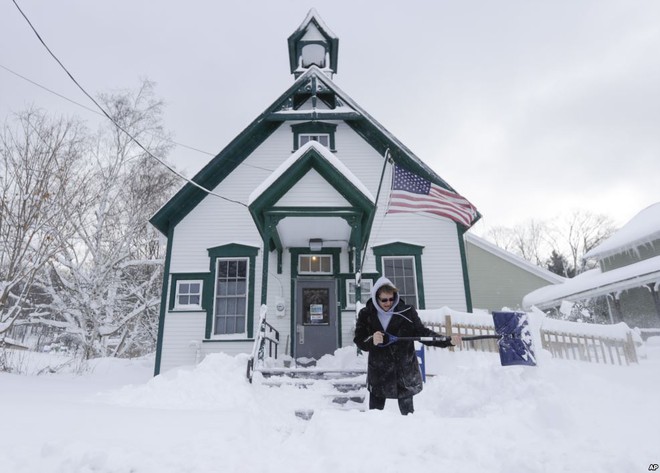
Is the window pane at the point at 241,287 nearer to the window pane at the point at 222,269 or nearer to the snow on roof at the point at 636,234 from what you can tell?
the window pane at the point at 222,269

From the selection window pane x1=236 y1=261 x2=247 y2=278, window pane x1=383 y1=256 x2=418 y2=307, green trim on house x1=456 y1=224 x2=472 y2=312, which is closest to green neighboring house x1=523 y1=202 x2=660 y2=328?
green trim on house x1=456 y1=224 x2=472 y2=312

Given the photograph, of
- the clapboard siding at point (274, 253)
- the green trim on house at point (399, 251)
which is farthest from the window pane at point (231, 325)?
the green trim on house at point (399, 251)

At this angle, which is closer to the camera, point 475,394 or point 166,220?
point 475,394

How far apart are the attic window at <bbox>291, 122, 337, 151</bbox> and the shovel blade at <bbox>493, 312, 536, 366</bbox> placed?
8359 millimetres

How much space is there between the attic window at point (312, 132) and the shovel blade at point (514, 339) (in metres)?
8.36

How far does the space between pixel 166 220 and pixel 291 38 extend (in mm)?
8817

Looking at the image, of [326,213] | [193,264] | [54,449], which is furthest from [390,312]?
[193,264]

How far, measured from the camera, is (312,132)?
1243 cm

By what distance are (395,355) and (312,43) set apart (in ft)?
47.0

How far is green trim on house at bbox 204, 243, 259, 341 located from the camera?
10.4 m

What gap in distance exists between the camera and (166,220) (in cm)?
1142

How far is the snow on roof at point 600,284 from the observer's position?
47.2 ft

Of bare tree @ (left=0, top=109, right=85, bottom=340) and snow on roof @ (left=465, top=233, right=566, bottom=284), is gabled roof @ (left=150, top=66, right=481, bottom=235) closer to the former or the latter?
bare tree @ (left=0, top=109, right=85, bottom=340)

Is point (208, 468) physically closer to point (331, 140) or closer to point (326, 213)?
point (326, 213)
